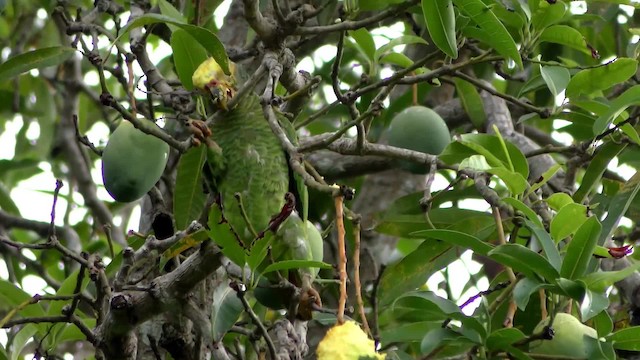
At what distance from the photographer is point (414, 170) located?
7.41 ft

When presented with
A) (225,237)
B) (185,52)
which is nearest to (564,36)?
(185,52)

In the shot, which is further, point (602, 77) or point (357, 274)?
point (602, 77)

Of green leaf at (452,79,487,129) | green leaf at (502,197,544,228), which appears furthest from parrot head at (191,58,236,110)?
green leaf at (452,79,487,129)

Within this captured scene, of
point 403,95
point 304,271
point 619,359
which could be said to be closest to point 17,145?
point 403,95

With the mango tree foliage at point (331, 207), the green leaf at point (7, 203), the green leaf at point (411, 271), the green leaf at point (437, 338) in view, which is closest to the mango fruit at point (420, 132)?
the mango tree foliage at point (331, 207)

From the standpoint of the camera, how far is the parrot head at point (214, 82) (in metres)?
1.67

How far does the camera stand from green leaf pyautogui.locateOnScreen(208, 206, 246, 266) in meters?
1.39

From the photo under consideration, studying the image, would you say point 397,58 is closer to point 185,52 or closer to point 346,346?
point 185,52

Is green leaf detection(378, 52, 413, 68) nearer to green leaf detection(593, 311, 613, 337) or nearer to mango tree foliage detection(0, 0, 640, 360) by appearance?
mango tree foliage detection(0, 0, 640, 360)

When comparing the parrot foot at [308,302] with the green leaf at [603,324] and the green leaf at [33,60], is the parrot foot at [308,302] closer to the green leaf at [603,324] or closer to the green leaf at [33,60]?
the green leaf at [603,324]

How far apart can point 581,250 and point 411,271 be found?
1.96ft

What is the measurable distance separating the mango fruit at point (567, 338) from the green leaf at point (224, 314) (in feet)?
1.75

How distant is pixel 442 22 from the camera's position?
1.59 meters

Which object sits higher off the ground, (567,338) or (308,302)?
(308,302)
